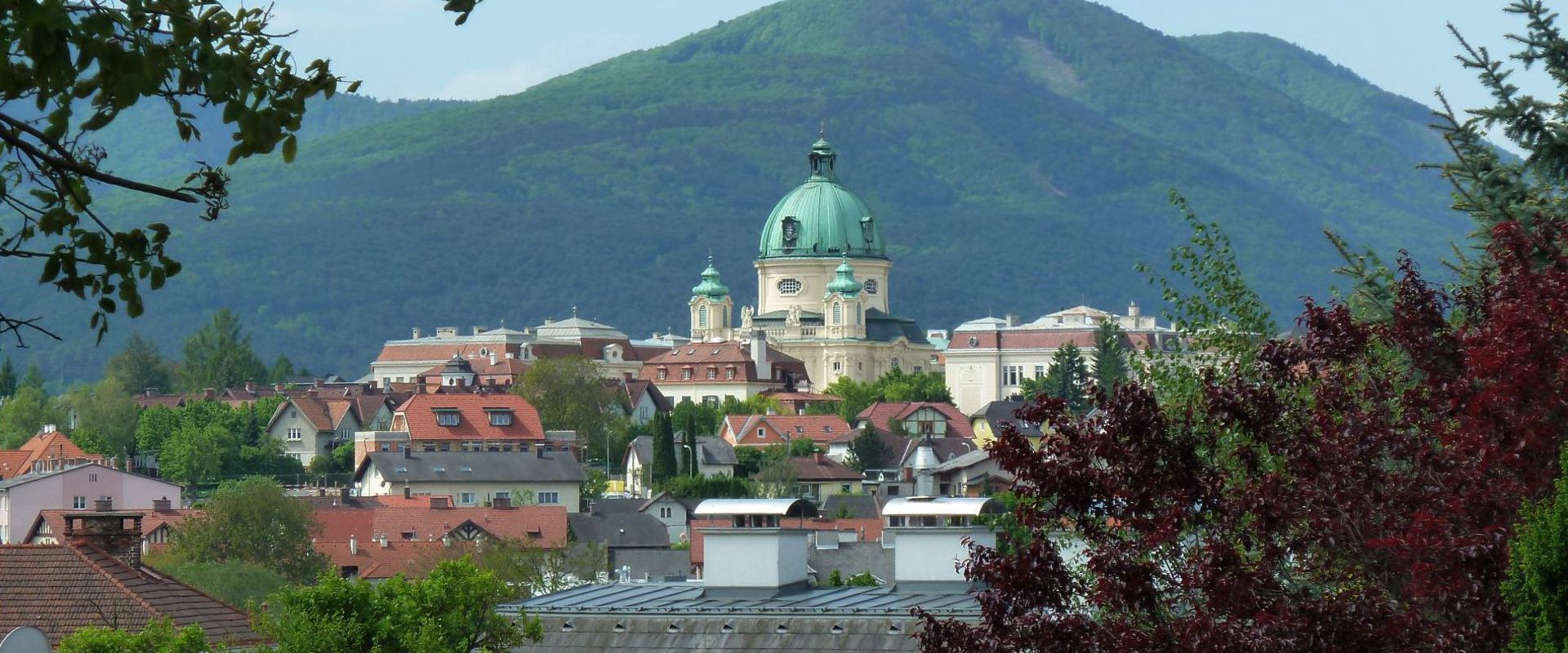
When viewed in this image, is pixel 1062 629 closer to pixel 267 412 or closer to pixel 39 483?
pixel 39 483

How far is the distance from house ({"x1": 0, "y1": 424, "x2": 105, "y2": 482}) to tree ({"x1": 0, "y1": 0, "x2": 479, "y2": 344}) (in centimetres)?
10397

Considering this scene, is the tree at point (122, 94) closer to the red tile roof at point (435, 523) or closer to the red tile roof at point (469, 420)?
the red tile roof at point (435, 523)

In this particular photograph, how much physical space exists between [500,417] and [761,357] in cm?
6108

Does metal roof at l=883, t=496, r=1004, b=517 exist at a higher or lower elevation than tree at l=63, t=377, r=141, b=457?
lower

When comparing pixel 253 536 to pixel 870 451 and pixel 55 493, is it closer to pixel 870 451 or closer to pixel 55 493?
pixel 55 493

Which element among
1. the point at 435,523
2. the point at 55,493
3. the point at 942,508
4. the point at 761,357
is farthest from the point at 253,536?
the point at 761,357

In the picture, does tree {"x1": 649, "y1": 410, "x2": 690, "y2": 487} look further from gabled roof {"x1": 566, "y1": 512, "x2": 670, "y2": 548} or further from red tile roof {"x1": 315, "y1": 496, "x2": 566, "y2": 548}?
red tile roof {"x1": 315, "y1": 496, "x2": 566, "y2": 548}

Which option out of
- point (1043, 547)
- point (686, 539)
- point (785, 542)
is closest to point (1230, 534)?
point (1043, 547)

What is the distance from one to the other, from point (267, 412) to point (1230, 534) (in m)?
139

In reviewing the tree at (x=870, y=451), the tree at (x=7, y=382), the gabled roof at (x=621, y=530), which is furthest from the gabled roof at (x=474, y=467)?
the tree at (x=7, y=382)

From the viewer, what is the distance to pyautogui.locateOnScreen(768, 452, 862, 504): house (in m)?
118

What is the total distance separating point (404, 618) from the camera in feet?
86.9

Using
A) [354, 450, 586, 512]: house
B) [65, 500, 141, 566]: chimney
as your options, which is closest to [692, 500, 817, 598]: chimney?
[65, 500, 141, 566]: chimney

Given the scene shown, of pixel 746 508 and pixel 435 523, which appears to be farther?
pixel 435 523
